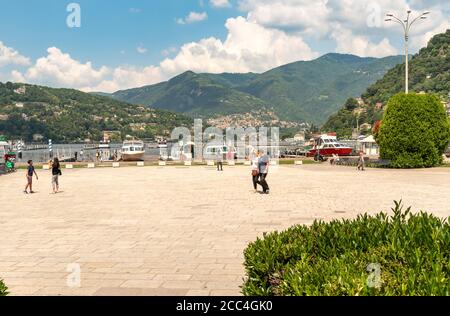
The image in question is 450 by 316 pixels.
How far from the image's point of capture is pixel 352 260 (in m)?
4.47

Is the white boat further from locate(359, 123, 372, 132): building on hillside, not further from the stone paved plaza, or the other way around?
locate(359, 123, 372, 132): building on hillside

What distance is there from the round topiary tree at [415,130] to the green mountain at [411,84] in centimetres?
12352

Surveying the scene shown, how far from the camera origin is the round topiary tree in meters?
28.8

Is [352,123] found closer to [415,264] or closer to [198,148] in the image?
[198,148]

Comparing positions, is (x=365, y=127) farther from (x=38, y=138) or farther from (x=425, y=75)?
(x=38, y=138)

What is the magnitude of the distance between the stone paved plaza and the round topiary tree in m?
6.62

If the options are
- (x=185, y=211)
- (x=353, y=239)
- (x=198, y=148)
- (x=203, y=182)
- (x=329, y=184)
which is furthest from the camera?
(x=198, y=148)

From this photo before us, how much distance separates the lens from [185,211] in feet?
47.2

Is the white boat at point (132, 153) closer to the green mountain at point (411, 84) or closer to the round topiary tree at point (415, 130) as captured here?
the round topiary tree at point (415, 130)

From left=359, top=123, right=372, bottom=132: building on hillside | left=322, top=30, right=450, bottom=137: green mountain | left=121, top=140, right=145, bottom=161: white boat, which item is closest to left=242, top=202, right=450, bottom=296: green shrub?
left=121, top=140, right=145, bottom=161: white boat

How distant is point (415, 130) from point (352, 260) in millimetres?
26952
